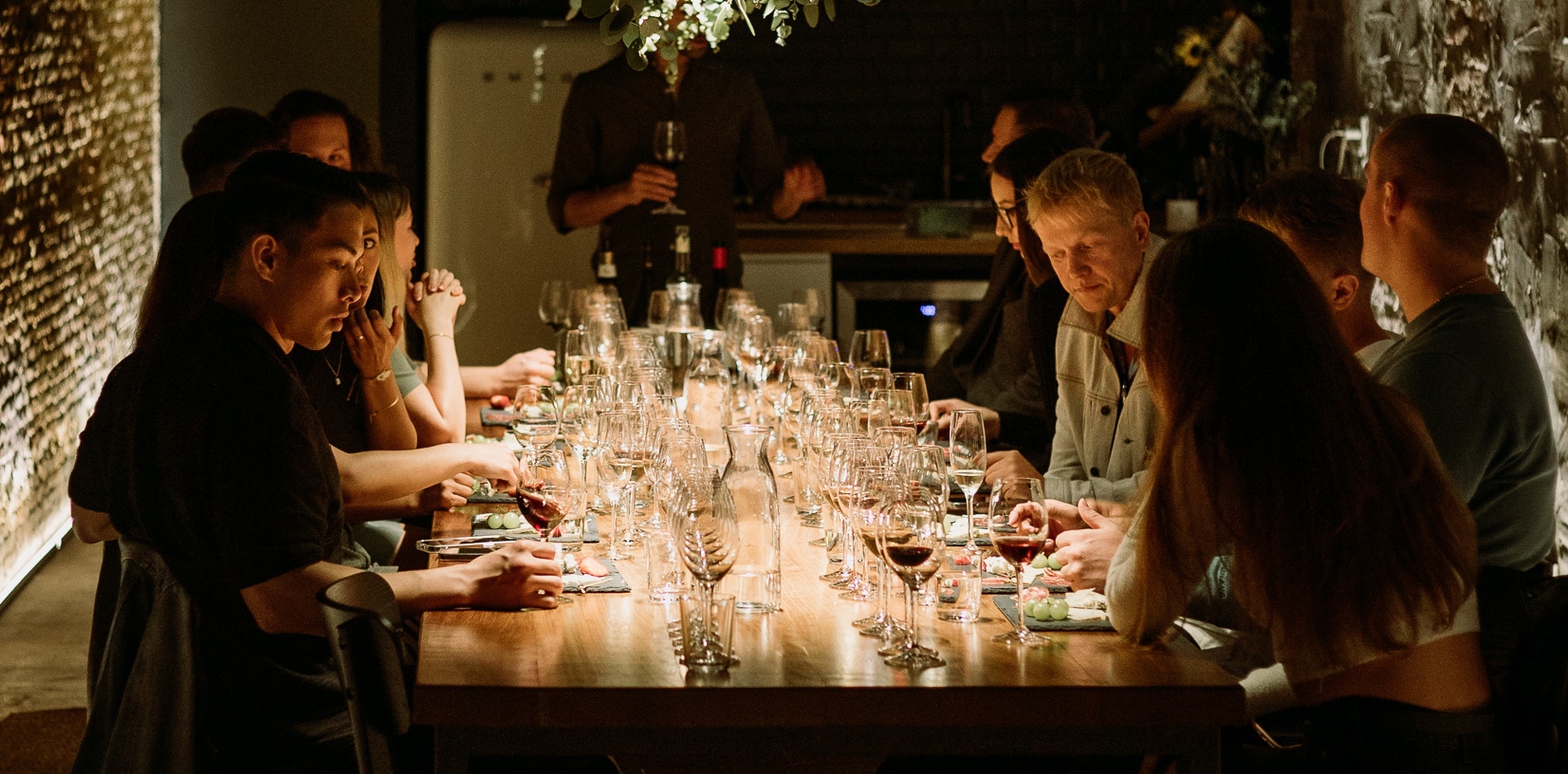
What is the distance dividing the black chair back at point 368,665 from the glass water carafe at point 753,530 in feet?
1.56

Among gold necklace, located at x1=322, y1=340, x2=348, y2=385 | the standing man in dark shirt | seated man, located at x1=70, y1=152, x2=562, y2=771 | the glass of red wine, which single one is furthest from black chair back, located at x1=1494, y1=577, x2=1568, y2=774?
the standing man in dark shirt

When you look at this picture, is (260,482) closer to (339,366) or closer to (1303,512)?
(339,366)

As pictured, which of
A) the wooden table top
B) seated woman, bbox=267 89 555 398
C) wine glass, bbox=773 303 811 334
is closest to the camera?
the wooden table top

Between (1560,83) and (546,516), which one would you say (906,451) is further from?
(1560,83)

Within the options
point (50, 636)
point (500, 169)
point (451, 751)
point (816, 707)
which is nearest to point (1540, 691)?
point (816, 707)

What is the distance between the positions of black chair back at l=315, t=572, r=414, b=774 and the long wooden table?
0.06 meters

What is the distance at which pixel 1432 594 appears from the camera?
187 centimetres

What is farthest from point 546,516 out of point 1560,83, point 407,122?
point 407,122

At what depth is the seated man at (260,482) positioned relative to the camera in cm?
204

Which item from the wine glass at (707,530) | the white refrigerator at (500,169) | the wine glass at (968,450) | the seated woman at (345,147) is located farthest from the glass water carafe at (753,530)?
the white refrigerator at (500,169)

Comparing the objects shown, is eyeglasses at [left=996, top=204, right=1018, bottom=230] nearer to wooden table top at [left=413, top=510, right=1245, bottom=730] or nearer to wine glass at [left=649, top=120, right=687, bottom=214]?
wine glass at [left=649, top=120, right=687, bottom=214]

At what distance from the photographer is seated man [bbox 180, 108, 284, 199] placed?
3.73 meters

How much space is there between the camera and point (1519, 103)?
3.94 m

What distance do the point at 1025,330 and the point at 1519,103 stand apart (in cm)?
138
